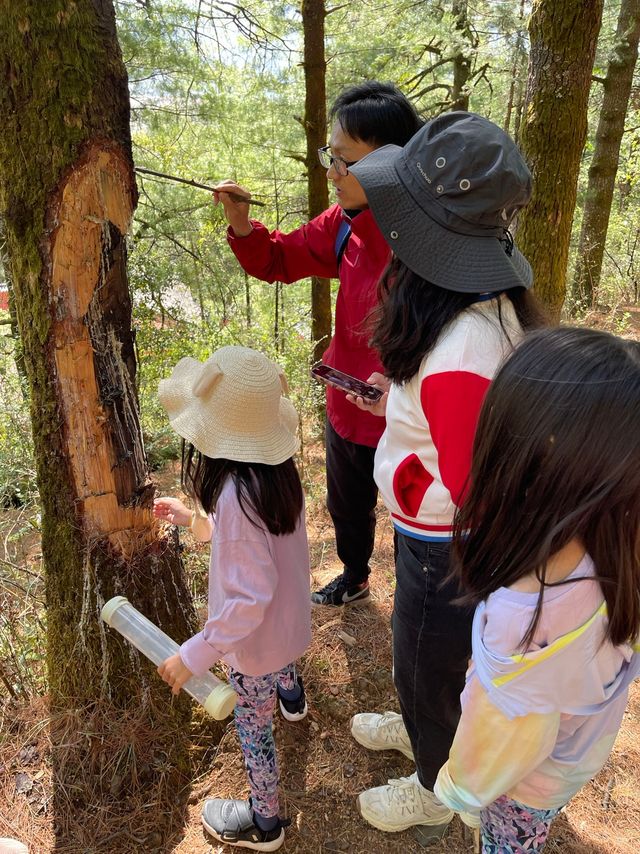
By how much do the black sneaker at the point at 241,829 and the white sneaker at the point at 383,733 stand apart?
42 cm

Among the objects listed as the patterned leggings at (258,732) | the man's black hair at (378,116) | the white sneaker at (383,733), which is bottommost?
the white sneaker at (383,733)

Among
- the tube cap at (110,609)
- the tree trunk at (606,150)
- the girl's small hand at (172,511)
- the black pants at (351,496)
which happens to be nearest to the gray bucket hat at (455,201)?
the girl's small hand at (172,511)

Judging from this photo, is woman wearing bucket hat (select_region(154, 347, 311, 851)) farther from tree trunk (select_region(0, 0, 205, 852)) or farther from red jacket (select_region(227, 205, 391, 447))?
red jacket (select_region(227, 205, 391, 447))

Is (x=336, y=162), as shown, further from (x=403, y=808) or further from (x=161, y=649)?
(x=403, y=808)

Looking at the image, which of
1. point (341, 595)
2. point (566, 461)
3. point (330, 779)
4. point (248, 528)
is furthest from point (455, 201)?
point (341, 595)

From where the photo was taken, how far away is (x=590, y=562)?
946 mm

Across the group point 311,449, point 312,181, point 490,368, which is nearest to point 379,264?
point 490,368

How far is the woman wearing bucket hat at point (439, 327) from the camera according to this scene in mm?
1186

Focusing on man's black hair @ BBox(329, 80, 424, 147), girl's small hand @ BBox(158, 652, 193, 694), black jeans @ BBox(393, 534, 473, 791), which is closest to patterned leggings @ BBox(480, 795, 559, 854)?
black jeans @ BBox(393, 534, 473, 791)

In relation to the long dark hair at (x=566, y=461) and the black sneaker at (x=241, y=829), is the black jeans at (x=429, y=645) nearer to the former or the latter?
the long dark hair at (x=566, y=461)

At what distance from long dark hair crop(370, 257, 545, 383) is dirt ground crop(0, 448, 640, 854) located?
155 cm

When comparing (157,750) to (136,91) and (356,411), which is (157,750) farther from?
(136,91)

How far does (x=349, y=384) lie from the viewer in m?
1.93

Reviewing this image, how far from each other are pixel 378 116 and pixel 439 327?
1.13m
